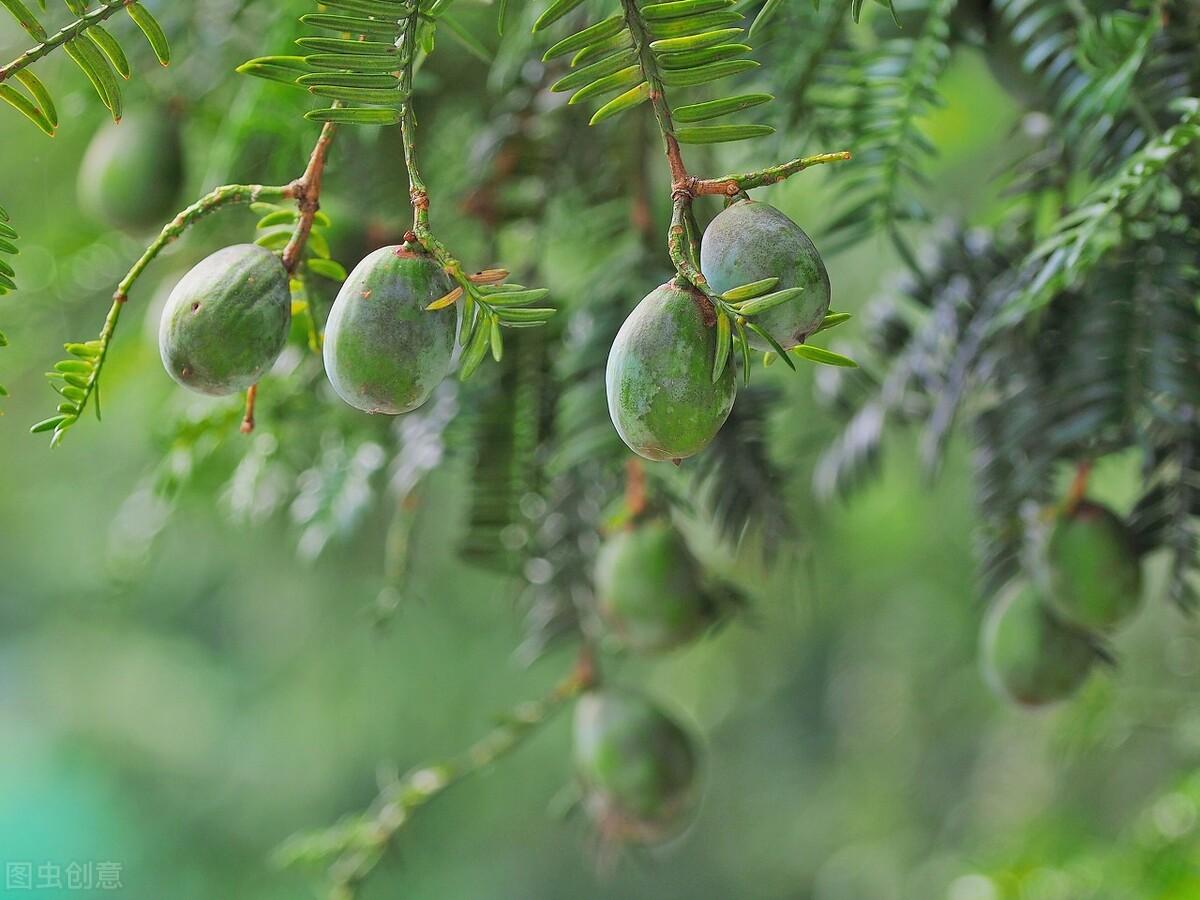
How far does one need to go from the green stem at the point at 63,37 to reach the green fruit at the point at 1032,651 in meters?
0.56

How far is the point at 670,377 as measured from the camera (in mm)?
316

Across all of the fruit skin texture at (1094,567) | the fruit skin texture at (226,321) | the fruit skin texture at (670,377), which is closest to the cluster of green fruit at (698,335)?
the fruit skin texture at (670,377)

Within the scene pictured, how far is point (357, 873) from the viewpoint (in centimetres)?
79

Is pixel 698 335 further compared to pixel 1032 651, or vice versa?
pixel 1032 651

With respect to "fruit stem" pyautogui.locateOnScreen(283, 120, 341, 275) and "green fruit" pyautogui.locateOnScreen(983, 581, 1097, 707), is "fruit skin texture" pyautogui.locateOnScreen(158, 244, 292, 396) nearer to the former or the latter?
"fruit stem" pyautogui.locateOnScreen(283, 120, 341, 275)

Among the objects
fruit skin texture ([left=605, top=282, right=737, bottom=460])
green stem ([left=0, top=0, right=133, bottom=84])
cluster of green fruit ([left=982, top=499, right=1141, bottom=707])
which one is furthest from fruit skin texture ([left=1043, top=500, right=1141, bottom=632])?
green stem ([left=0, top=0, right=133, bottom=84])

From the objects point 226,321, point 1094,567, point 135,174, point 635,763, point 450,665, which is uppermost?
point 226,321

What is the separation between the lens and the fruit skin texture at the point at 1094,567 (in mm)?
624

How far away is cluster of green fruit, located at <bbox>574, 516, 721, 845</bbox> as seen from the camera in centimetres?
70

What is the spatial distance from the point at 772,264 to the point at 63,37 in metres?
0.21

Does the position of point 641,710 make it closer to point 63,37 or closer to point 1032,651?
point 1032,651

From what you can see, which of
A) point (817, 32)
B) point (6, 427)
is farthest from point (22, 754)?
point (817, 32)

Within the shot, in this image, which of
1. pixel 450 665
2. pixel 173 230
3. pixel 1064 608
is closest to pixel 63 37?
pixel 173 230

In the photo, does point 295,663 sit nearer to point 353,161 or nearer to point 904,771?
point 904,771
